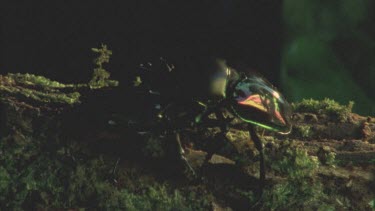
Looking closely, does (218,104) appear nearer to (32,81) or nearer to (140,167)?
(140,167)

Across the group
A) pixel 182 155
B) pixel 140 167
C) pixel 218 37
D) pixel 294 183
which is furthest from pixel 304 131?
pixel 218 37

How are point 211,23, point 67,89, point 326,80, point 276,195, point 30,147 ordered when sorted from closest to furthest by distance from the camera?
point 30,147
point 276,195
point 67,89
point 326,80
point 211,23

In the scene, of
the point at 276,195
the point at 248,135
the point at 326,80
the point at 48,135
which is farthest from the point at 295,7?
the point at 48,135

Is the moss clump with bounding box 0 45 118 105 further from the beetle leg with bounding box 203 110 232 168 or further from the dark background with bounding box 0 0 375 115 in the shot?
the beetle leg with bounding box 203 110 232 168

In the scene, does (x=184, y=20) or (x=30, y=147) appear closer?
(x=30, y=147)

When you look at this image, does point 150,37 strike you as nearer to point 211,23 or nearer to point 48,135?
point 211,23
